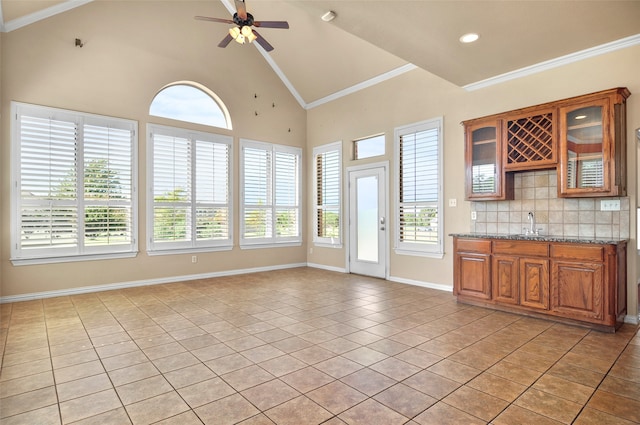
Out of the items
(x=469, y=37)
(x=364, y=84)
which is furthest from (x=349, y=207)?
(x=469, y=37)

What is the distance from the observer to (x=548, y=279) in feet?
12.3

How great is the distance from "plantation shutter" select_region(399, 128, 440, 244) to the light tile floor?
1.43 m

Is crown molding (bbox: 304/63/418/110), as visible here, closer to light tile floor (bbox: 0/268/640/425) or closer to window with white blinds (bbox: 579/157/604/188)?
window with white blinds (bbox: 579/157/604/188)

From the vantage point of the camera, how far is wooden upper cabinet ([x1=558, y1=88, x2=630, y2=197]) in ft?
11.8

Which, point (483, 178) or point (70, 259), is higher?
point (483, 178)

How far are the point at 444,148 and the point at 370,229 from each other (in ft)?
6.65

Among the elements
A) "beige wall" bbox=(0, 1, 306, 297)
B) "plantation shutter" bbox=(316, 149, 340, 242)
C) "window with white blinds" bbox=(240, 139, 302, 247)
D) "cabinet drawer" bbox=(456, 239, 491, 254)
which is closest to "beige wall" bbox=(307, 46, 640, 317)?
"plantation shutter" bbox=(316, 149, 340, 242)

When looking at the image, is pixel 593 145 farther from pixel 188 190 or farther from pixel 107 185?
pixel 107 185

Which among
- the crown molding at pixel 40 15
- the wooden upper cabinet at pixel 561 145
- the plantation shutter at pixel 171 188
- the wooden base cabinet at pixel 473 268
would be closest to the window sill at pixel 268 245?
the plantation shutter at pixel 171 188

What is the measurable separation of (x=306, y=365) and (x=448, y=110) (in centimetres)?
430

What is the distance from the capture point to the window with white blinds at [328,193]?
7117 millimetres

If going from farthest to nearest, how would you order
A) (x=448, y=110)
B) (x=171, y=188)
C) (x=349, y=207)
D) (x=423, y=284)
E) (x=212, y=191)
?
1. (x=349, y=207)
2. (x=212, y=191)
3. (x=171, y=188)
4. (x=423, y=284)
5. (x=448, y=110)

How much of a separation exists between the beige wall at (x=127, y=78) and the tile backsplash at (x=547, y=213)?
14.2ft

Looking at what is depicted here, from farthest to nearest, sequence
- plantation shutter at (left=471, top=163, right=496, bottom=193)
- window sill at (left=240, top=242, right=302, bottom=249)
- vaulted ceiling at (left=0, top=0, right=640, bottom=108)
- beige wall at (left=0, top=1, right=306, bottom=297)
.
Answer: window sill at (left=240, top=242, right=302, bottom=249), beige wall at (left=0, top=1, right=306, bottom=297), plantation shutter at (left=471, top=163, right=496, bottom=193), vaulted ceiling at (left=0, top=0, right=640, bottom=108)
